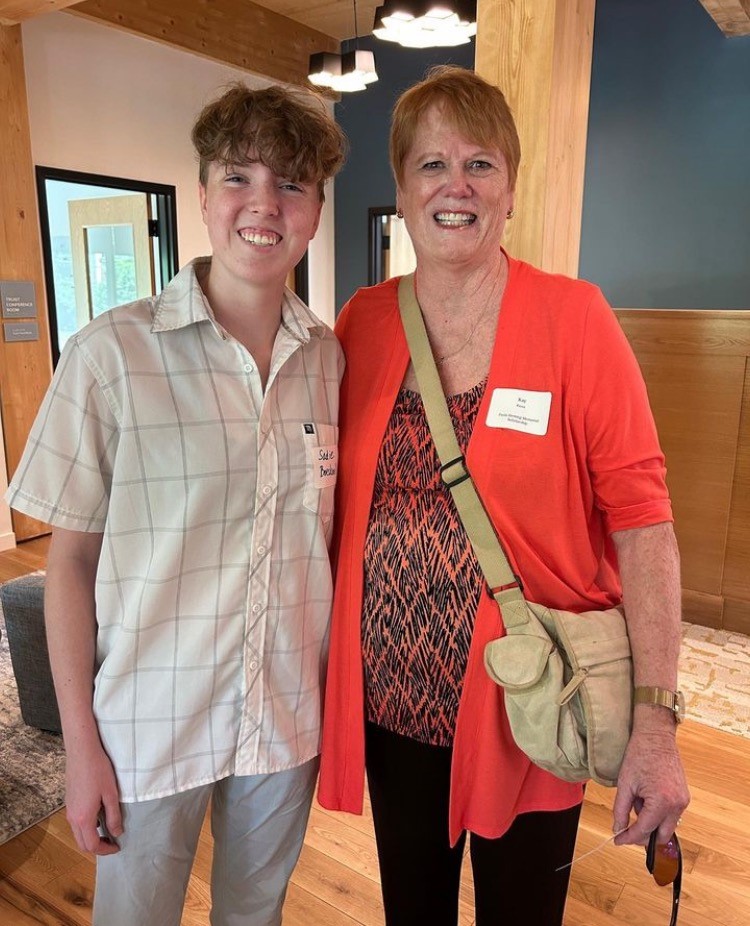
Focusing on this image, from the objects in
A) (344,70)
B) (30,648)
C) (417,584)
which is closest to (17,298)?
(344,70)

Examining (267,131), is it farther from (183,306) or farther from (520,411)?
(520,411)

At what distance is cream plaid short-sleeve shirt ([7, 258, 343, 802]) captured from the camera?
3.34 ft

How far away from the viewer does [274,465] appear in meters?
1.11

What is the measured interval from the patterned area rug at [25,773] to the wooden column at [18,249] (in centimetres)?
226

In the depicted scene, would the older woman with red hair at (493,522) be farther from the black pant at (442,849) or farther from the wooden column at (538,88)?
the wooden column at (538,88)

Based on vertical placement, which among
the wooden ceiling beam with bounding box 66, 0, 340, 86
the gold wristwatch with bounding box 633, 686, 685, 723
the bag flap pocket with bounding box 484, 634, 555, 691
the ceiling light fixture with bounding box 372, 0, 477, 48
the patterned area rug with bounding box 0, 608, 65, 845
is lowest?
the patterned area rug with bounding box 0, 608, 65, 845

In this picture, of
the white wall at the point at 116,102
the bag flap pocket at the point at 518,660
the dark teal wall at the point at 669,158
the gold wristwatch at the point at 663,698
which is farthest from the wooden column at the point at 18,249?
the gold wristwatch at the point at 663,698

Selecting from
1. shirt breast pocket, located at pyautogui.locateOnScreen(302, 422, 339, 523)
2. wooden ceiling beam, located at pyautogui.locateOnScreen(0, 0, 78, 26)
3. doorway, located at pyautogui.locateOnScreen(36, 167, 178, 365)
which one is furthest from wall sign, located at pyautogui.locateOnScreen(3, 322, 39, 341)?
shirt breast pocket, located at pyautogui.locateOnScreen(302, 422, 339, 523)

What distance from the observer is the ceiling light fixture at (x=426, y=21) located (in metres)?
3.47

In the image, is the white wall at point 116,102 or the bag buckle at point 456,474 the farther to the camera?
the white wall at point 116,102

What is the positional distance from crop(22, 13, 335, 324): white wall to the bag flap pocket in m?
4.48

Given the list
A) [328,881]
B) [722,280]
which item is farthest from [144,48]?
[328,881]

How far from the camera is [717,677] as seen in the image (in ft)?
10.2

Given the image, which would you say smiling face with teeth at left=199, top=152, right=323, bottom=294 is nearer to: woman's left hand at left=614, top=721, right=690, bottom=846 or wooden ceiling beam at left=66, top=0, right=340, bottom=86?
woman's left hand at left=614, top=721, right=690, bottom=846
